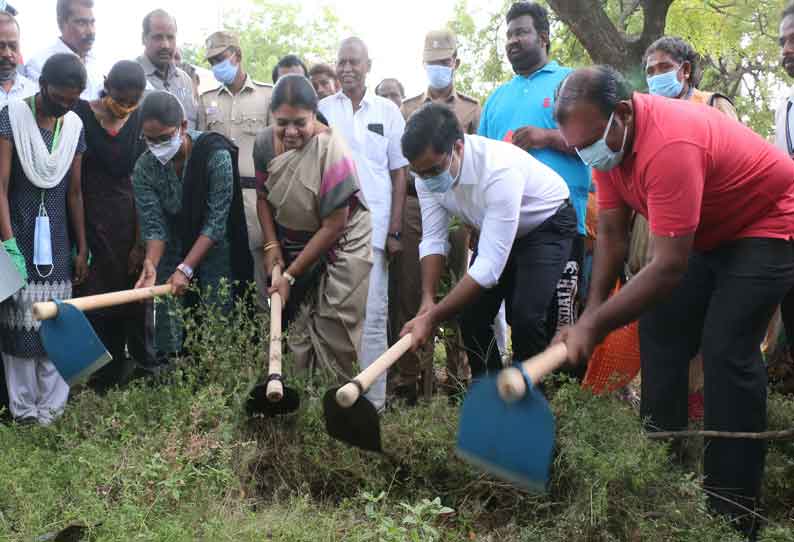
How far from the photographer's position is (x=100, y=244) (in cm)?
502

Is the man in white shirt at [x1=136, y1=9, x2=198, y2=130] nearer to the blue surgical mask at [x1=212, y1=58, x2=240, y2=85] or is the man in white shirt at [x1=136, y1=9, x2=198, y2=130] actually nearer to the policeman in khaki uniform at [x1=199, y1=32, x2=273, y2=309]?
the policeman in khaki uniform at [x1=199, y1=32, x2=273, y2=309]

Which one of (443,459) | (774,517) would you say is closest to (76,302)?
(443,459)

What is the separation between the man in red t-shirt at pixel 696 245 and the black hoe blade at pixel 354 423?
0.96 metres

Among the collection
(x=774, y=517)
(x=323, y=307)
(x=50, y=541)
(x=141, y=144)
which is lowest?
(x=774, y=517)

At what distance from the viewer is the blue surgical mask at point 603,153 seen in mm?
3132

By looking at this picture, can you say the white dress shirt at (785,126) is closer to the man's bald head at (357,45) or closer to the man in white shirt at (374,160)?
the man in white shirt at (374,160)

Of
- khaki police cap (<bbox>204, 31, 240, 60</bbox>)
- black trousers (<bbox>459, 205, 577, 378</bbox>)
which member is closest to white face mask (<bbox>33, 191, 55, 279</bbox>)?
khaki police cap (<bbox>204, 31, 240, 60</bbox>)

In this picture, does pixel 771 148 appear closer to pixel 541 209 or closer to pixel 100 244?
pixel 541 209

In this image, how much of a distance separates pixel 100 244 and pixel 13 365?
801 mm

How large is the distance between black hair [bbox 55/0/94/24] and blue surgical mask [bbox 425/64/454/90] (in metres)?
2.15

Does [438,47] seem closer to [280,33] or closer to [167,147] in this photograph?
[167,147]

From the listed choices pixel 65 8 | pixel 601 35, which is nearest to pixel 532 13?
pixel 65 8

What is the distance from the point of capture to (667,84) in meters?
4.83

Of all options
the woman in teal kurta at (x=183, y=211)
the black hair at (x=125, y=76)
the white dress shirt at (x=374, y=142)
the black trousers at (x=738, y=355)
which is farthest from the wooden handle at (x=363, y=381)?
the black hair at (x=125, y=76)
